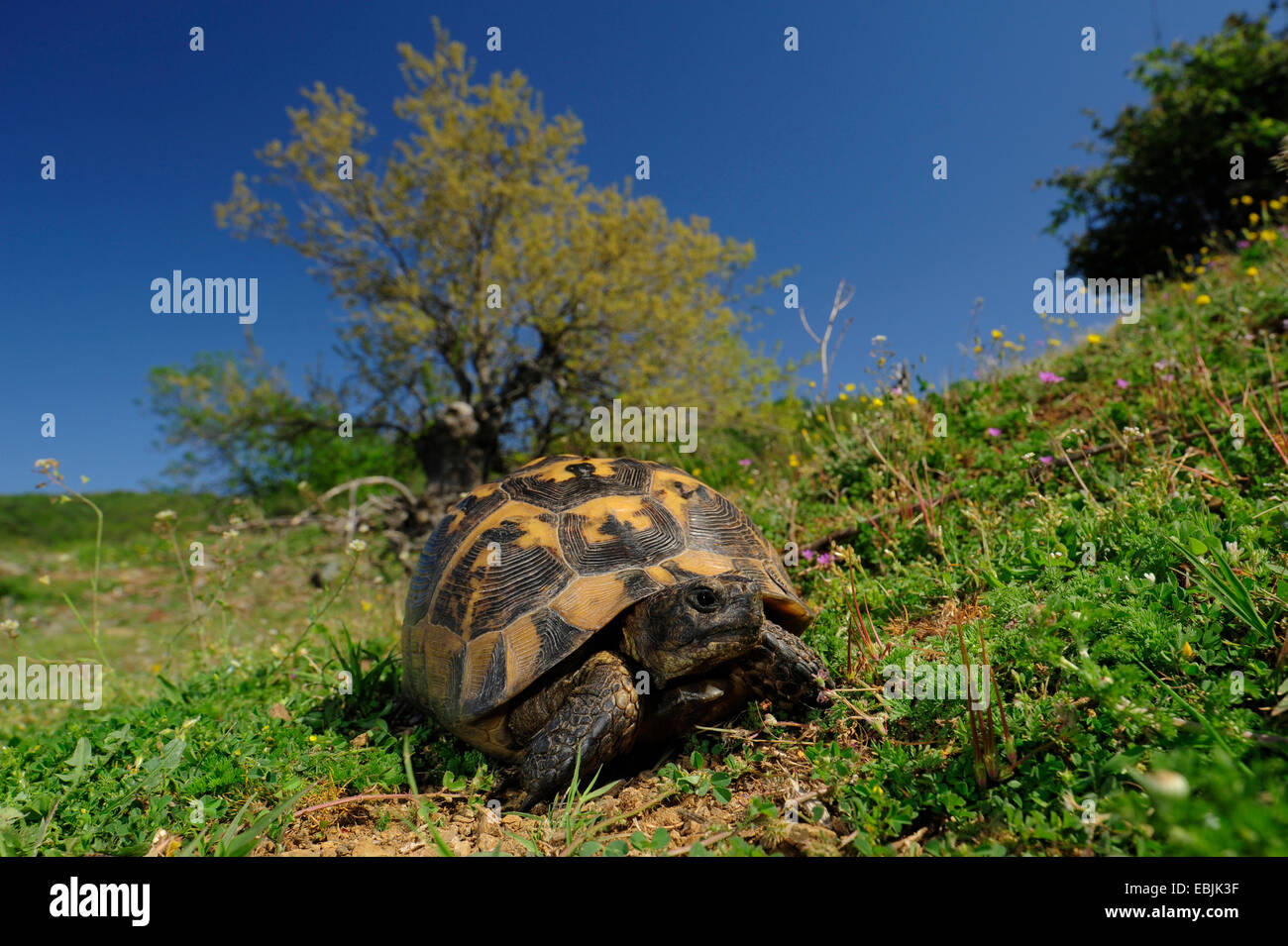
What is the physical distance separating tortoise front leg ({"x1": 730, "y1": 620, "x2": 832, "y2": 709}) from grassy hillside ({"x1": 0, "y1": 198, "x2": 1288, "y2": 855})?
111 millimetres

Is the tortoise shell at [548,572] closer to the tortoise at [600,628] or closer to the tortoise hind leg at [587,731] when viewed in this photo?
the tortoise at [600,628]

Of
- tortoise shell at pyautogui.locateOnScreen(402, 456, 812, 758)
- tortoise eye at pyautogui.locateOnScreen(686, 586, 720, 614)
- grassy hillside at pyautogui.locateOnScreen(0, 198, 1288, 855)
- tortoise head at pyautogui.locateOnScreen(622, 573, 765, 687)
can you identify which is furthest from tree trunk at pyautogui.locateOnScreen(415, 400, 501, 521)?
tortoise eye at pyautogui.locateOnScreen(686, 586, 720, 614)

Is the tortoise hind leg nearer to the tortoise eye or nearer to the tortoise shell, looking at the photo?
the tortoise shell

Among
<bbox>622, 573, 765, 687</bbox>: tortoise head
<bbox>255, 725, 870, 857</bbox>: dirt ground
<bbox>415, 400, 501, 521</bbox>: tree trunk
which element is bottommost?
<bbox>255, 725, 870, 857</bbox>: dirt ground

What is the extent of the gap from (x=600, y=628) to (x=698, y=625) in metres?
0.50

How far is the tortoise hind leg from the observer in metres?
2.62

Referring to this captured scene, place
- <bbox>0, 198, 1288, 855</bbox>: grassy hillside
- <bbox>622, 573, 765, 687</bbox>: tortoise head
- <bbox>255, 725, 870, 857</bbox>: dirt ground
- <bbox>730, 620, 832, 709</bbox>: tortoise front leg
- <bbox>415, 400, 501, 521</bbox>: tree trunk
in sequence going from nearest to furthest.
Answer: <bbox>0, 198, 1288, 855</bbox>: grassy hillside, <bbox>255, 725, 870, 857</bbox>: dirt ground, <bbox>622, 573, 765, 687</bbox>: tortoise head, <bbox>730, 620, 832, 709</bbox>: tortoise front leg, <bbox>415, 400, 501, 521</bbox>: tree trunk

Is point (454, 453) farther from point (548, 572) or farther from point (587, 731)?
point (587, 731)

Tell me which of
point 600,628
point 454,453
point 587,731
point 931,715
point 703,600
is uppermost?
point 454,453

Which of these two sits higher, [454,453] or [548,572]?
[454,453]

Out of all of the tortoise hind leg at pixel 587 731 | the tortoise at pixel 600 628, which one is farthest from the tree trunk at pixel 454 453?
the tortoise hind leg at pixel 587 731

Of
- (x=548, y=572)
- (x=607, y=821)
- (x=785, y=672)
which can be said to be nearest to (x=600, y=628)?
(x=548, y=572)

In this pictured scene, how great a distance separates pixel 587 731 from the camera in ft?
8.61

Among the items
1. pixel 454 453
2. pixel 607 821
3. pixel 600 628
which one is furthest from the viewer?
pixel 454 453
